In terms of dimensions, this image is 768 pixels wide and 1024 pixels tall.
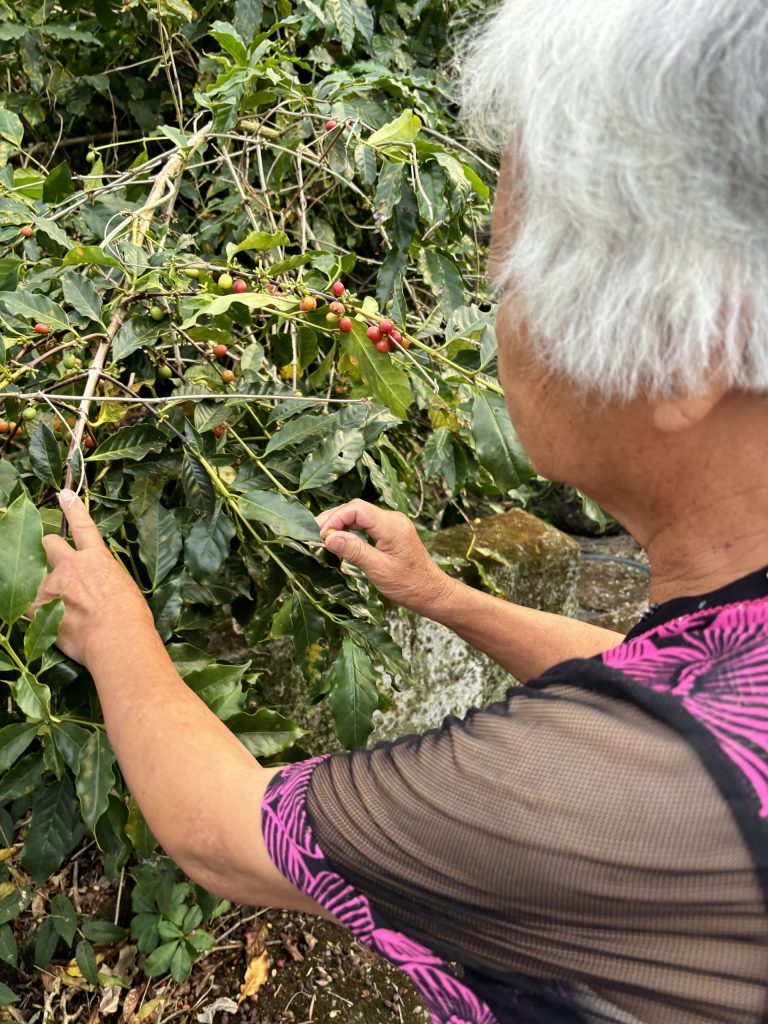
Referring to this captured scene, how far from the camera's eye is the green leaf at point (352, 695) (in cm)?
137

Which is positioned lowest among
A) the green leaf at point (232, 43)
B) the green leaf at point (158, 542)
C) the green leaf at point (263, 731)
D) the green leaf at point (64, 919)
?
the green leaf at point (64, 919)

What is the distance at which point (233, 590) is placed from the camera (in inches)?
58.7

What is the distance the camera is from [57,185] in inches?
64.7

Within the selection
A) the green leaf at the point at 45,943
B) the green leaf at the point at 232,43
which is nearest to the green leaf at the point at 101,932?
the green leaf at the point at 45,943

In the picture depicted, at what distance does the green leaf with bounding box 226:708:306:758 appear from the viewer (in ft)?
4.09

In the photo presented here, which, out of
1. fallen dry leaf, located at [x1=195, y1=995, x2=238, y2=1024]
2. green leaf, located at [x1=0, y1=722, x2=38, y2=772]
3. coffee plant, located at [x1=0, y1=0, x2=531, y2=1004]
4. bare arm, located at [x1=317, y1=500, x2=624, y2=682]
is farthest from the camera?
fallen dry leaf, located at [x1=195, y1=995, x2=238, y2=1024]

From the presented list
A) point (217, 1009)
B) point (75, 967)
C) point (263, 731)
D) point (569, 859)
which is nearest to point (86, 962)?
point (75, 967)

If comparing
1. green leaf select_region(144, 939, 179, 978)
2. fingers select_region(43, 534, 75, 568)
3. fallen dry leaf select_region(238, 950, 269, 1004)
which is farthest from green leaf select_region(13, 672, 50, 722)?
fallen dry leaf select_region(238, 950, 269, 1004)

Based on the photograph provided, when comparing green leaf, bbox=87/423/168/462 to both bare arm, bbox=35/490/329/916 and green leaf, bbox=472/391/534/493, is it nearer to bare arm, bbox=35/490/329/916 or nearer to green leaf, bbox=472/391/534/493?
bare arm, bbox=35/490/329/916

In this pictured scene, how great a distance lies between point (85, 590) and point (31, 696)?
0.16 m

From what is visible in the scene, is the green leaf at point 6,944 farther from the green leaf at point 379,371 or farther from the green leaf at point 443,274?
the green leaf at point 443,274

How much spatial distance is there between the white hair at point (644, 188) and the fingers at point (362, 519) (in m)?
0.62

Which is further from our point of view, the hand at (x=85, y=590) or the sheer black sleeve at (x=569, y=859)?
the hand at (x=85, y=590)

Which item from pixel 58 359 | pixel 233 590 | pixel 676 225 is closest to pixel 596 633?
pixel 233 590
